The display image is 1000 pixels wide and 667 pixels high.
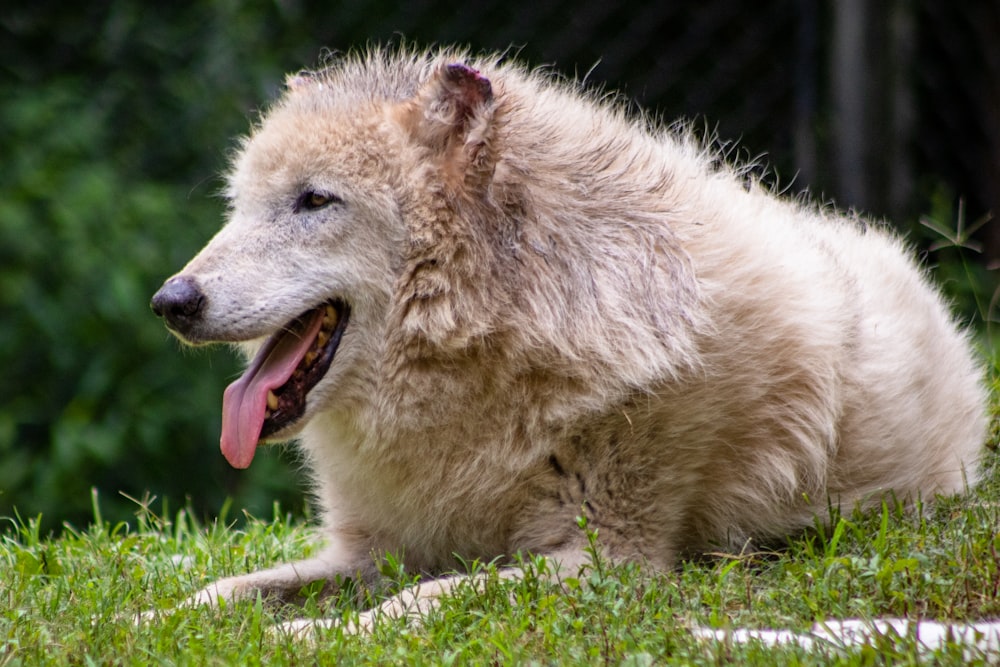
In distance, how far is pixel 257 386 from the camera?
325 centimetres

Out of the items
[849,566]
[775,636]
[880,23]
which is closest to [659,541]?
[849,566]

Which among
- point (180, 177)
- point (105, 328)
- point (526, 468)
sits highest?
point (526, 468)

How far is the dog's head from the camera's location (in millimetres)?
3170

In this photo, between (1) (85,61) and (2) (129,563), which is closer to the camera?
(2) (129,563)

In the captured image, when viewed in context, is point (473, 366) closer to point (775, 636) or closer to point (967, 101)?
point (775, 636)

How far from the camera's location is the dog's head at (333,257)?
3170mm

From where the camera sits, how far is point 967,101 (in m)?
6.72

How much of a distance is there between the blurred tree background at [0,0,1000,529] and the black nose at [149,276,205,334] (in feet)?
7.87

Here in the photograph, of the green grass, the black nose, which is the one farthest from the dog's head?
the green grass

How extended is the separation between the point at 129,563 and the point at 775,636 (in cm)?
186

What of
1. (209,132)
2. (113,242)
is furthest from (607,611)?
(209,132)

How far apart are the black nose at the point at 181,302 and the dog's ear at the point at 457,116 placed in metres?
0.67

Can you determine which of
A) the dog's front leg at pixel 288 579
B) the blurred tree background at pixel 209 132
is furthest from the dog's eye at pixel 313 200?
the blurred tree background at pixel 209 132

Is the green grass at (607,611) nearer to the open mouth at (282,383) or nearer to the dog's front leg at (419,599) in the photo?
the dog's front leg at (419,599)
